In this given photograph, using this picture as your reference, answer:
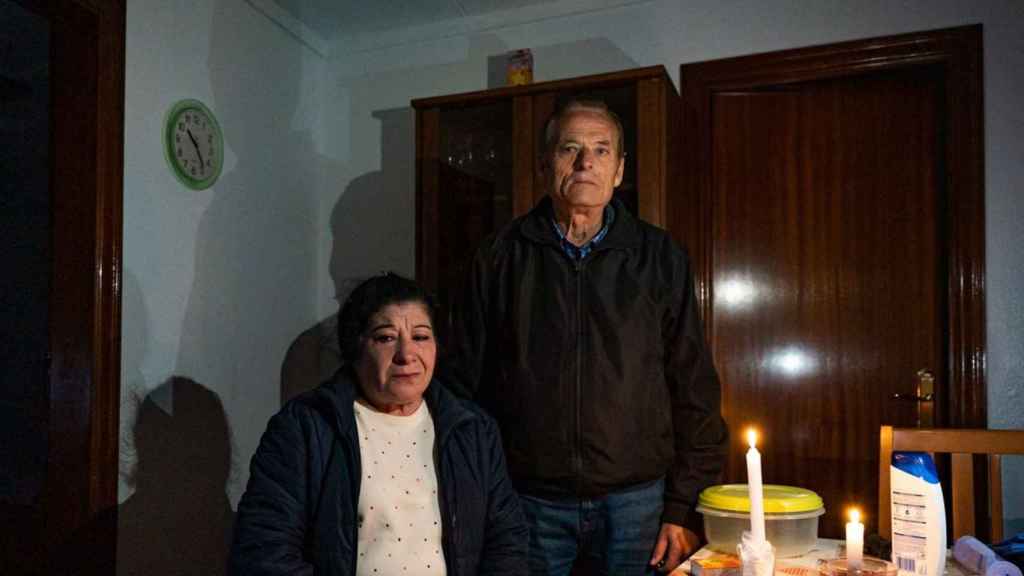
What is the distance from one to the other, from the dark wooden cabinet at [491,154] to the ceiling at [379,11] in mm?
485

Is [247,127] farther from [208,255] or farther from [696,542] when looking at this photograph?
[696,542]

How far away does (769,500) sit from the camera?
1140mm

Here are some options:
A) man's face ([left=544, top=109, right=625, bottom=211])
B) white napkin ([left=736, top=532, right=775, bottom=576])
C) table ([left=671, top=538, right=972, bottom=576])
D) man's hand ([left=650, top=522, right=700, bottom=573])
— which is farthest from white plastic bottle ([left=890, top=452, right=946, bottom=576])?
man's face ([left=544, top=109, right=625, bottom=211])

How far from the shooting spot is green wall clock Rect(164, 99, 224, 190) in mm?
2215

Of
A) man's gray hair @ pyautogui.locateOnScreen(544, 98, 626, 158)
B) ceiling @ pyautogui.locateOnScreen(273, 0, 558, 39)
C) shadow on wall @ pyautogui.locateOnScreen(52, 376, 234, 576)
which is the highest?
ceiling @ pyautogui.locateOnScreen(273, 0, 558, 39)

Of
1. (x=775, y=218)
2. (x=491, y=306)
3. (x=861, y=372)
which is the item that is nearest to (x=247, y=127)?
(x=491, y=306)

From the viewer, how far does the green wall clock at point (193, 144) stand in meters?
2.21

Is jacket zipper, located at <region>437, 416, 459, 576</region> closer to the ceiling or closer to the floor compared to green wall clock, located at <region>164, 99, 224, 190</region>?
closer to the floor

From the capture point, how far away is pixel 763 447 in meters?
2.46

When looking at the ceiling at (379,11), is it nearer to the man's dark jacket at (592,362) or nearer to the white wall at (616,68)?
the white wall at (616,68)

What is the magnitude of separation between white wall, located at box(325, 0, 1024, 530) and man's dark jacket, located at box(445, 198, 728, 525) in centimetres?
116

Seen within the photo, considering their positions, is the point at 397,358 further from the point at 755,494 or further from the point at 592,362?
the point at 755,494

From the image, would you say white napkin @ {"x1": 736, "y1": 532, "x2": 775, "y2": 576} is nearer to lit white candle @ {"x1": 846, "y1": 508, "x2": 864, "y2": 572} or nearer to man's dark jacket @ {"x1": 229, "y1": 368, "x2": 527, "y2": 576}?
lit white candle @ {"x1": 846, "y1": 508, "x2": 864, "y2": 572}

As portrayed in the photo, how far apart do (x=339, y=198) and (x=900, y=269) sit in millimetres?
2086
